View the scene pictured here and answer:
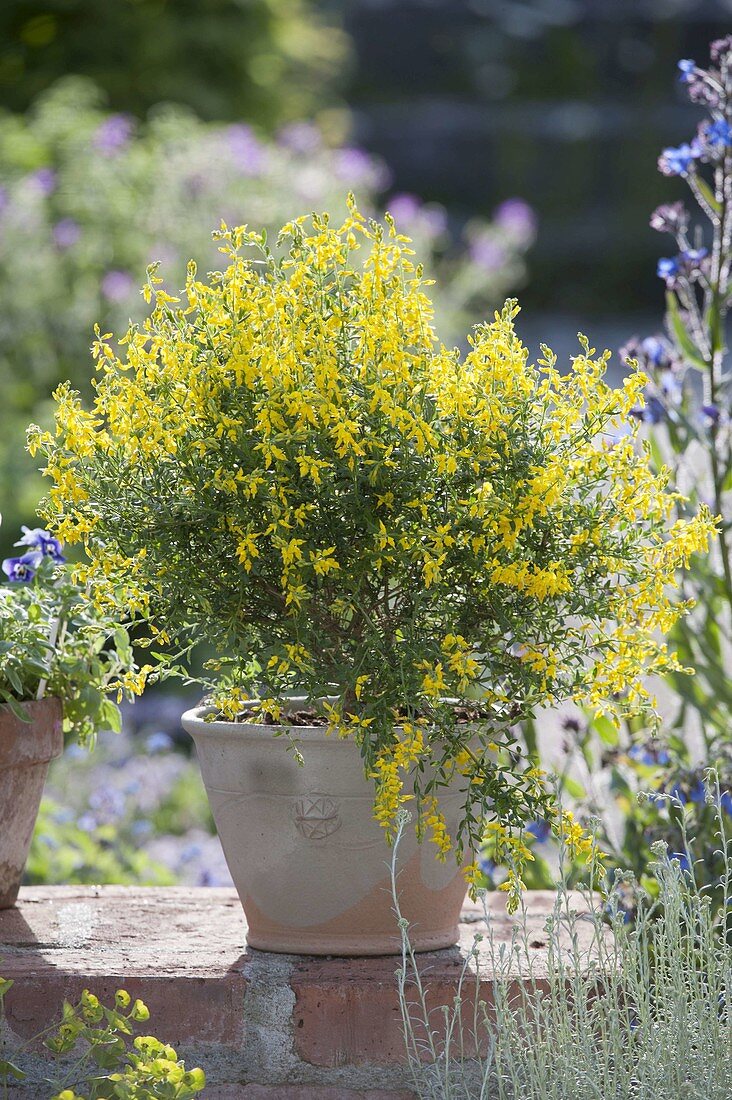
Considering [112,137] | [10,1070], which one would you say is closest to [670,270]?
[10,1070]

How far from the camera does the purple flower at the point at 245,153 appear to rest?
19.3 ft

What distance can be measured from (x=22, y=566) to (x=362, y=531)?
0.62 meters

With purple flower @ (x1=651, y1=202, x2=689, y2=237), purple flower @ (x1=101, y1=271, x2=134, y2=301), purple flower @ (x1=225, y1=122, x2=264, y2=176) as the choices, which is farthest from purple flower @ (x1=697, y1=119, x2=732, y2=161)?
purple flower @ (x1=225, y1=122, x2=264, y2=176)

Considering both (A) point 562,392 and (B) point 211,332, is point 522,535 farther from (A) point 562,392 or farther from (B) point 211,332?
(B) point 211,332

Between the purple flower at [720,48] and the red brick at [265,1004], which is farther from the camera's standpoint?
the purple flower at [720,48]

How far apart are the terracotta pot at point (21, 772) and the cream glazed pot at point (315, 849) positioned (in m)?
0.27

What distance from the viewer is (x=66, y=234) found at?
5.70m

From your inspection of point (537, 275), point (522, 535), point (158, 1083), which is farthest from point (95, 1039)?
point (537, 275)

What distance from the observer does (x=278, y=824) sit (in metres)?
1.69

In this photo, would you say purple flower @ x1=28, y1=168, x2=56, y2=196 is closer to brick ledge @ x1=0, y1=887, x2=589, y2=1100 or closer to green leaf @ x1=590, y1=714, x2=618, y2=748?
green leaf @ x1=590, y1=714, x2=618, y2=748

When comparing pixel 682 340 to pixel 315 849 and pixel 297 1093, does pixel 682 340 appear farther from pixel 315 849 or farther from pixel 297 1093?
pixel 297 1093

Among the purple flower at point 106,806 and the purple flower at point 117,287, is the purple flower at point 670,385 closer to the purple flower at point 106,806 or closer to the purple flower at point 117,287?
the purple flower at point 106,806

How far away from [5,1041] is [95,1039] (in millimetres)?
226

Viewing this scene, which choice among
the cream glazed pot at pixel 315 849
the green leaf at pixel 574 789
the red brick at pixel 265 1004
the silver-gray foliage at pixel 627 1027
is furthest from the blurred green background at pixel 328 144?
the silver-gray foliage at pixel 627 1027
